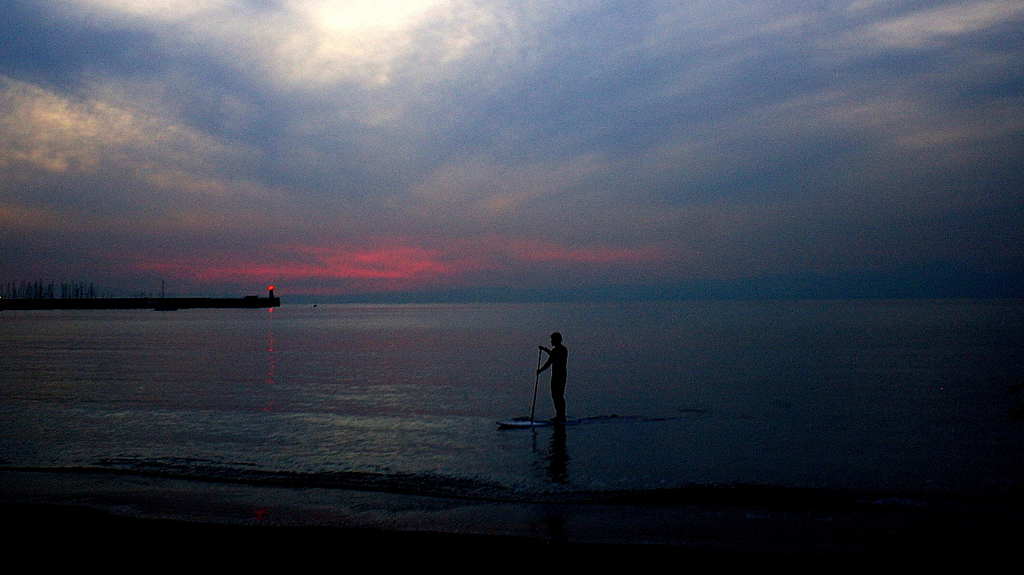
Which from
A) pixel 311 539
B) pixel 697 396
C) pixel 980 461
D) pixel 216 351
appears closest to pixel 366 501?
pixel 311 539

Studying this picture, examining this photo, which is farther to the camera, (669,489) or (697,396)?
(697,396)

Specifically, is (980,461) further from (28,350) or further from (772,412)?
(28,350)

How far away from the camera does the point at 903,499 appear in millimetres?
10461

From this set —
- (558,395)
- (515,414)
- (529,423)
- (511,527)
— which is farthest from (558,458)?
(515,414)

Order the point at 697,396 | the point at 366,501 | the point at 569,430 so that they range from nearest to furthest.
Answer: the point at 366,501 → the point at 569,430 → the point at 697,396

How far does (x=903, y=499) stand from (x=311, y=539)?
8.89 m

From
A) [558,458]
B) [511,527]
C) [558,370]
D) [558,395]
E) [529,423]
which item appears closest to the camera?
[511,527]

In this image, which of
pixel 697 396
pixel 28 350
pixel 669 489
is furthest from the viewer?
pixel 28 350

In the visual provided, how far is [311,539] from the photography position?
26.3 ft

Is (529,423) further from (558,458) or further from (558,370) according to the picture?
(558,458)

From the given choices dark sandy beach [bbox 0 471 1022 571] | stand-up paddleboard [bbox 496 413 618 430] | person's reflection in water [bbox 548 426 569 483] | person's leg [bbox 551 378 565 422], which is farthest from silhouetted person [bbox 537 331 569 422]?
dark sandy beach [bbox 0 471 1022 571]

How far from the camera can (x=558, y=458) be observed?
13.4 m

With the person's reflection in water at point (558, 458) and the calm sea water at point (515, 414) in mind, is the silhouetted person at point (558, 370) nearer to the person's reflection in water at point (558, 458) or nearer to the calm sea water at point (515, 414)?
the person's reflection in water at point (558, 458)

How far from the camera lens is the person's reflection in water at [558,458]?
1181 cm
